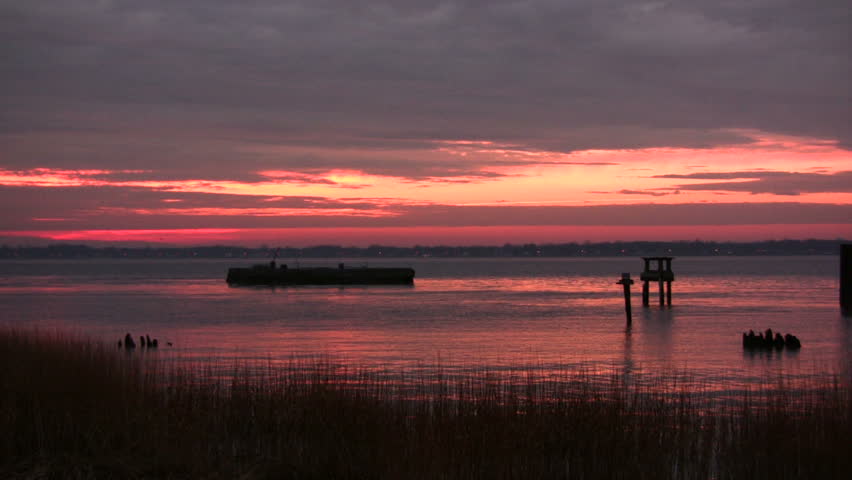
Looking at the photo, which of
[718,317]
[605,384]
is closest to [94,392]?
[605,384]

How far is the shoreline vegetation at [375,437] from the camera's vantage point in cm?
1158

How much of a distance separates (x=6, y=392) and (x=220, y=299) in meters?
73.8

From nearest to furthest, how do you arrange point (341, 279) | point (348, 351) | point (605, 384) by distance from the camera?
point (605, 384)
point (348, 351)
point (341, 279)

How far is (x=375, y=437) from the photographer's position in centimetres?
1333

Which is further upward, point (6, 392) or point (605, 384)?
point (6, 392)

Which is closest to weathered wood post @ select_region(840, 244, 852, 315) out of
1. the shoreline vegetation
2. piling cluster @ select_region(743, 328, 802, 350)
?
piling cluster @ select_region(743, 328, 802, 350)

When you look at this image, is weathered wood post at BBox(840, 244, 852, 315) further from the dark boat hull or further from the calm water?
the dark boat hull

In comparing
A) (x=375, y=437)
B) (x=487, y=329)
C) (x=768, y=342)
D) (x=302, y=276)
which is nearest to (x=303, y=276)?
(x=302, y=276)

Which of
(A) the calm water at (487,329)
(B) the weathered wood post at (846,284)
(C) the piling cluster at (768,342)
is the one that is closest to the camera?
(A) the calm water at (487,329)

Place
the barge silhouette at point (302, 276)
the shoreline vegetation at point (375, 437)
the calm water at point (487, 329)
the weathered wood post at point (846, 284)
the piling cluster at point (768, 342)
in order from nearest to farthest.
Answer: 1. the shoreline vegetation at point (375, 437)
2. the calm water at point (487, 329)
3. the piling cluster at point (768, 342)
4. the weathered wood post at point (846, 284)
5. the barge silhouette at point (302, 276)

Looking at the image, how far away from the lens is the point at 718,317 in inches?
2347

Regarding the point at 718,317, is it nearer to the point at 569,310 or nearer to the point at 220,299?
the point at 569,310

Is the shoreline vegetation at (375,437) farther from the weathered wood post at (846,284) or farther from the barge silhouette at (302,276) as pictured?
the barge silhouette at (302,276)

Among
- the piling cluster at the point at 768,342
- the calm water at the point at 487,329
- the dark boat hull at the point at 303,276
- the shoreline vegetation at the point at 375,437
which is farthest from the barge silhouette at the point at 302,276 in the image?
the shoreline vegetation at the point at 375,437
